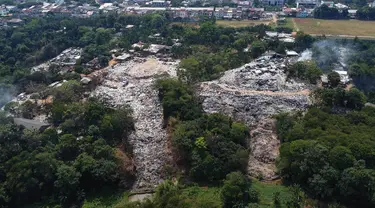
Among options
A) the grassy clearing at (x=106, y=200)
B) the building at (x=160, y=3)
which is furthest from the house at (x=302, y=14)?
the grassy clearing at (x=106, y=200)

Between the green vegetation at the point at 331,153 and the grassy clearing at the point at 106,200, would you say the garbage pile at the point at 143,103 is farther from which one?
the green vegetation at the point at 331,153

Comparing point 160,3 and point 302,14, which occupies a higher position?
point 160,3

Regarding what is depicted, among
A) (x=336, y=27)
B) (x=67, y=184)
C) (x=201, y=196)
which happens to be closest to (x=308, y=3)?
(x=336, y=27)

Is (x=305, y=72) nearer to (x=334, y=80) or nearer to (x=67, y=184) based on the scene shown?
(x=334, y=80)

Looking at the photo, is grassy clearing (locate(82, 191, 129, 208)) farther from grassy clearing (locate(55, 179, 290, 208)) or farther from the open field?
the open field

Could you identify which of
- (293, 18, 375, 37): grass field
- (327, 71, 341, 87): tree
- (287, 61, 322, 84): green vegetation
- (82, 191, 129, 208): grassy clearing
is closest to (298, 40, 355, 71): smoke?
(287, 61, 322, 84): green vegetation

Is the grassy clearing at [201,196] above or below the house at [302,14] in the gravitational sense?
below
